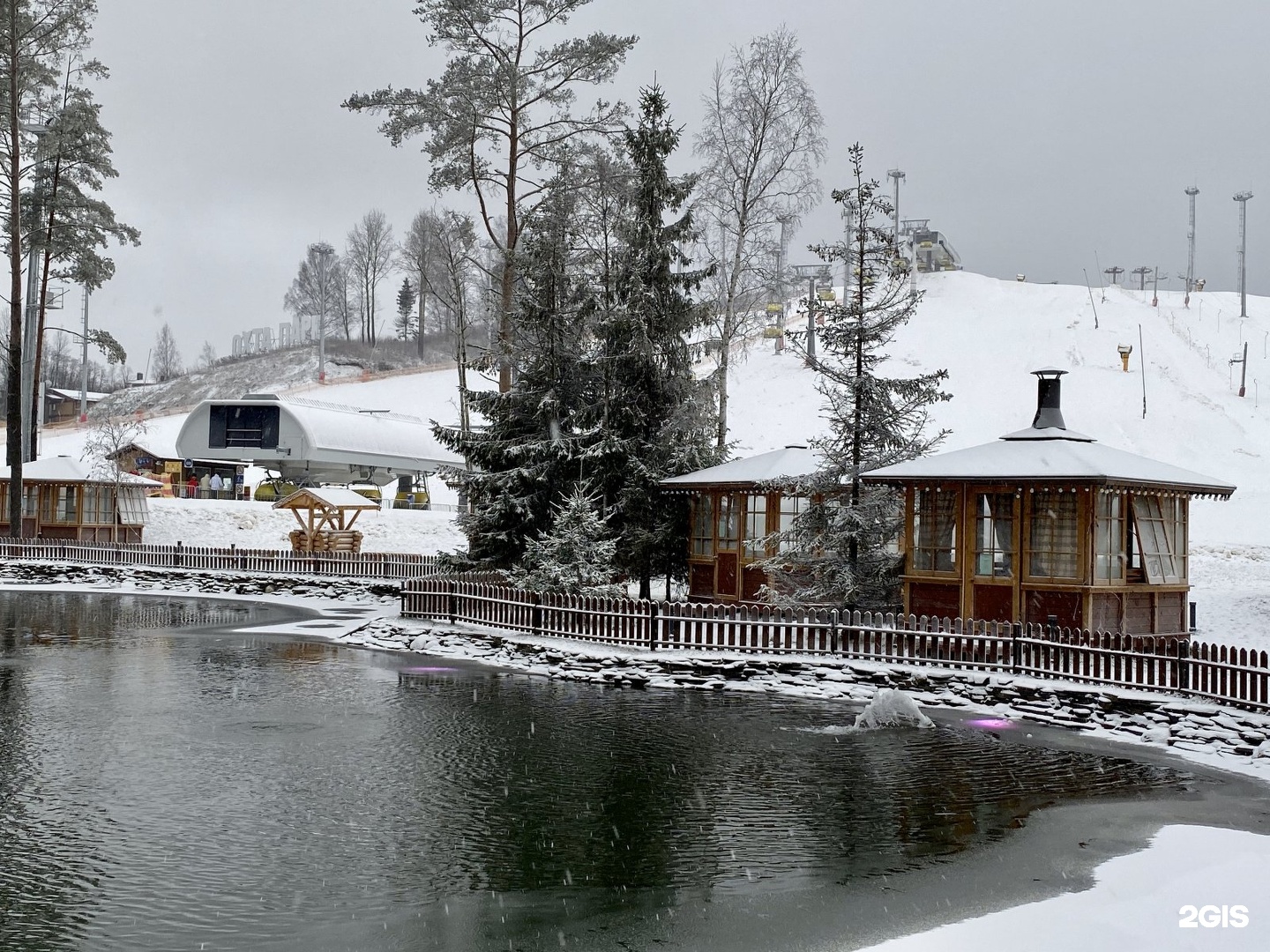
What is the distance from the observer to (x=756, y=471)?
74.1 feet

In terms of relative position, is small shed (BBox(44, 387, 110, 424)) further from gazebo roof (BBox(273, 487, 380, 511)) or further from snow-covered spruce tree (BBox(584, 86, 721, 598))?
snow-covered spruce tree (BBox(584, 86, 721, 598))

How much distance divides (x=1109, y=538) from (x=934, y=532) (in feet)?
8.94

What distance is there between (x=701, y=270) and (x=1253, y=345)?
2562 inches

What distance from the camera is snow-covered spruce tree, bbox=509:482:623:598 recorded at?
21.0 metres

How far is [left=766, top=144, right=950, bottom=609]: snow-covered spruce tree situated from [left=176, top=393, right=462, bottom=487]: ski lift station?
124 feet

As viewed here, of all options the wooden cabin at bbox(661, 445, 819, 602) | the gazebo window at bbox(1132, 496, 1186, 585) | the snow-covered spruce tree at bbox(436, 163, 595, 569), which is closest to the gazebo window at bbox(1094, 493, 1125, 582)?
the gazebo window at bbox(1132, 496, 1186, 585)

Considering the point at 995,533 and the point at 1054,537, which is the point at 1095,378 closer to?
the point at 995,533

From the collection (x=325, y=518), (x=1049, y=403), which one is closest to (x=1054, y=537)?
(x=1049, y=403)

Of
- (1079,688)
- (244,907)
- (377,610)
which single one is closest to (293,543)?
(377,610)

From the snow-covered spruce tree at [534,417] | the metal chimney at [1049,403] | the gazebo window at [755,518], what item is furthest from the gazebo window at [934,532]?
the snow-covered spruce tree at [534,417]

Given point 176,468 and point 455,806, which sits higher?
point 176,468

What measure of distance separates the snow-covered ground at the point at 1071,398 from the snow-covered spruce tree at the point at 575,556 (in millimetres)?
8004

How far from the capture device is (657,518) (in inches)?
961

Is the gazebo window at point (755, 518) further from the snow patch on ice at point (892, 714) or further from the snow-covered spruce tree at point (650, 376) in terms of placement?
the snow patch on ice at point (892, 714)
